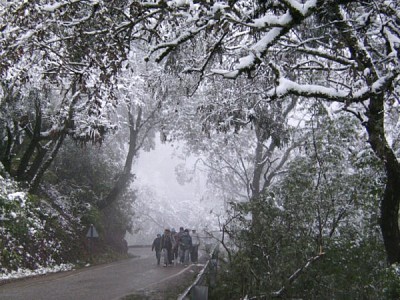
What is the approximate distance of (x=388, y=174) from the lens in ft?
25.4

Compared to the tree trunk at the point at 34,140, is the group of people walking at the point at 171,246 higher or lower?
lower

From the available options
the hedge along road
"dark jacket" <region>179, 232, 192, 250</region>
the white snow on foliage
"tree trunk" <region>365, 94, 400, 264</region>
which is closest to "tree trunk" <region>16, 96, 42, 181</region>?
the white snow on foliage

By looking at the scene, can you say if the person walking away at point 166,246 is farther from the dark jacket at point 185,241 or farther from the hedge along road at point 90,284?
the hedge along road at point 90,284

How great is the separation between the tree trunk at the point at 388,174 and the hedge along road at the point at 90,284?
6.30 m

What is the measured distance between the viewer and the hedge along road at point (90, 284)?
32.8 ft

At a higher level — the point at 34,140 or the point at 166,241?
the point at 34,140

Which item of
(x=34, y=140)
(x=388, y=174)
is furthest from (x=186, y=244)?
(x=388, y=174)

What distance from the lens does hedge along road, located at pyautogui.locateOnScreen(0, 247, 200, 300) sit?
9992 millimetres

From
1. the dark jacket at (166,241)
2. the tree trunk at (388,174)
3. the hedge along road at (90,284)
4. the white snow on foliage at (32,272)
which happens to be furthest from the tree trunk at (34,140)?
the tree trunk at (388,174)

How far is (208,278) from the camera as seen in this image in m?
11.2

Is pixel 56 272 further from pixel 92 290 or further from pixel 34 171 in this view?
pixel 34 171

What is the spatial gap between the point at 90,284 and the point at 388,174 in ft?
28.1

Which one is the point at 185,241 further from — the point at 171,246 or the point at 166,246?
the point at 166,246

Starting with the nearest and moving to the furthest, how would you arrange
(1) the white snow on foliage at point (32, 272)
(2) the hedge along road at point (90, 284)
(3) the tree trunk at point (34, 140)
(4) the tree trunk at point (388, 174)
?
(4) the tree trunk at point (388, 174)
(2) the hedge along road at point (90, 284)
(1) the white snow on foliage at point (32, 272)
(3) the tree trunk at point (34, 140)
